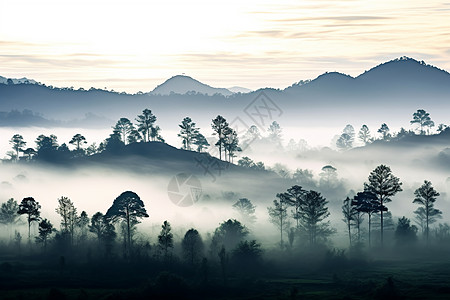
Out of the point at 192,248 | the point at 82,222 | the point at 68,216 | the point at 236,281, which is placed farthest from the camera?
the point at 82,222

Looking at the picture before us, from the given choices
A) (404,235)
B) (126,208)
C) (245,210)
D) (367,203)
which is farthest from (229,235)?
(404,235)

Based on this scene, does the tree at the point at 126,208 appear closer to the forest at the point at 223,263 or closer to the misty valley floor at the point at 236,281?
the forest at the point at 223,263

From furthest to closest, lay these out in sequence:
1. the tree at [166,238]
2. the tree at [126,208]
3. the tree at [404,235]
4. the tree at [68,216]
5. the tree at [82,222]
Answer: the tree at [82,222] → the tree at [68,216] → the tree at [404,235] → the tree at [126,208] → the tree at [166,238]

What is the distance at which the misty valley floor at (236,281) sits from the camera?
93.6 metres

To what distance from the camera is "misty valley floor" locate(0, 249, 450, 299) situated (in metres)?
93.6

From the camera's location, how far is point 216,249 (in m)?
123

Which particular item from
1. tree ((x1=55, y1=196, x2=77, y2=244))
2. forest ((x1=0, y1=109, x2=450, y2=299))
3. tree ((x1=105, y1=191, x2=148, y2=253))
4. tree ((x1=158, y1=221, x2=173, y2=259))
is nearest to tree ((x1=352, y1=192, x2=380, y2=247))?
forest ((x1=0, y1=109, x2=450, y2=299))

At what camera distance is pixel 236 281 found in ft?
343

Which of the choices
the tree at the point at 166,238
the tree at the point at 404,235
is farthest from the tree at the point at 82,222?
the tree at the point at 404,235

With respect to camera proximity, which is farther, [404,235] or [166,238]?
[404,235]

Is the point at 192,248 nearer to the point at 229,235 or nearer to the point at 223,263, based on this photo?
the point at 223,263

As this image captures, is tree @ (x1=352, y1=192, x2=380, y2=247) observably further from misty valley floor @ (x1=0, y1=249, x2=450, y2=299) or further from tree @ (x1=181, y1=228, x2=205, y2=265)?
tree @ (x1=181, y1=228, x2=205, y2=265)

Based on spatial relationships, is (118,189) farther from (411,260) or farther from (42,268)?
(411,260)

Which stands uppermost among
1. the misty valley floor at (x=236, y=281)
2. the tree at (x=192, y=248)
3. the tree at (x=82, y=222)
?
the tree at (x=82, y=222)
